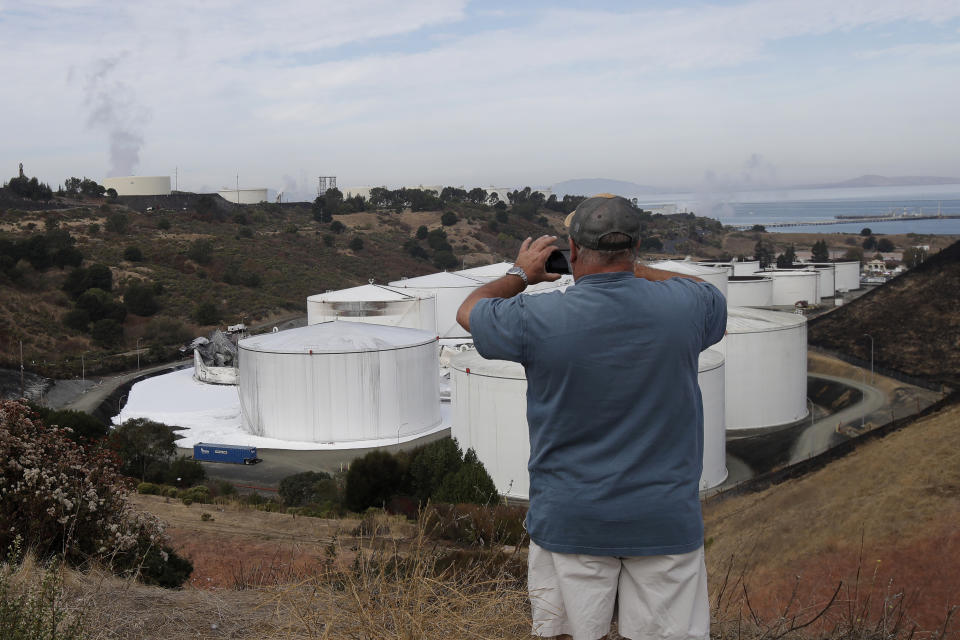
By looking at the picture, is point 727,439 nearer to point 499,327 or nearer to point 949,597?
point 949,597

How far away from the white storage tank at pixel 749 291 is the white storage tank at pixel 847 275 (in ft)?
67.6

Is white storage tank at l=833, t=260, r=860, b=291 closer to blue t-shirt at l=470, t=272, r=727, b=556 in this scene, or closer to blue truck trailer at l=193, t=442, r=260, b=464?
blue truck trailer at l=193, t=442, r=260, b=464

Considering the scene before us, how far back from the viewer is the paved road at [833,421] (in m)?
27.3

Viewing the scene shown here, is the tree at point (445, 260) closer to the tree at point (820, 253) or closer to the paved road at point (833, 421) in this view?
the tree at point (820, 253)

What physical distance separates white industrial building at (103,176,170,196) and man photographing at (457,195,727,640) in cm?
9409

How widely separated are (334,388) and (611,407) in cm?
2767

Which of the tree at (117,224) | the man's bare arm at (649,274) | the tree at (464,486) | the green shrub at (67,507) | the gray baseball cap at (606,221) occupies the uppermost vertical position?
the tree at (117,224)

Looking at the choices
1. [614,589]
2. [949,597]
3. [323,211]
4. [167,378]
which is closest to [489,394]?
[949,597]

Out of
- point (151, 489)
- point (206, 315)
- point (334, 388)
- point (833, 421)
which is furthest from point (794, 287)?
point (151, 489)

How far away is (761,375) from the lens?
31.4m

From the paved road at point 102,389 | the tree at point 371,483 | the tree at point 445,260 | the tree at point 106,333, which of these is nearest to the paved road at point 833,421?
the tree at point 371,483

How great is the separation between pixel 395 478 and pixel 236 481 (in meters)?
6.53

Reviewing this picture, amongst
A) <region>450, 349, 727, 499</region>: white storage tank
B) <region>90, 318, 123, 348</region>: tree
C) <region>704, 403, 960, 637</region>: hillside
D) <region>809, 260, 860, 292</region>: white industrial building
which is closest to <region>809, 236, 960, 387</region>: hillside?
<region>450, 349, 727, 499</region>: white storage tank

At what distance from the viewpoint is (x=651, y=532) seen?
→ 2982mm
